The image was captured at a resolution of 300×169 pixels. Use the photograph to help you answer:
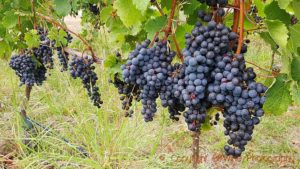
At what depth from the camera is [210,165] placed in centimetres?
354

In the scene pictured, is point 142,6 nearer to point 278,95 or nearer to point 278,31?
point 278,31

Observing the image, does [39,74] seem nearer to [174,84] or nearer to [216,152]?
[216,152]

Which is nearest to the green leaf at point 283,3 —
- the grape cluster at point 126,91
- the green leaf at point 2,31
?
the grape cluster at point 126,91

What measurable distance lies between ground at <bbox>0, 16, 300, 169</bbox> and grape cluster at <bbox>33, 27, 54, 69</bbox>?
0.54 m

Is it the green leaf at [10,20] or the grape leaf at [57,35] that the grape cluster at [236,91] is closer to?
the grape leaf at [57,35]

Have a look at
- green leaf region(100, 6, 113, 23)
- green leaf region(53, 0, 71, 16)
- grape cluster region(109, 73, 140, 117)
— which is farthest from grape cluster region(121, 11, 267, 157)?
green leaf region(53, 0, 71, 16)

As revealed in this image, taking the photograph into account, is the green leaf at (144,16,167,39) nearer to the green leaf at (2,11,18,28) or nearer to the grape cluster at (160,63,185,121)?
the grape cluster at (160,63,185,121)

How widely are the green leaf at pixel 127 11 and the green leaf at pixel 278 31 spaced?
1.40 feet

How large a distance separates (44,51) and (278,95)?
6.18 feet

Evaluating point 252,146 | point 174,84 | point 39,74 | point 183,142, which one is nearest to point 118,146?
point 39,74

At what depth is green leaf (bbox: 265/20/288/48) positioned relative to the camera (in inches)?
43.8

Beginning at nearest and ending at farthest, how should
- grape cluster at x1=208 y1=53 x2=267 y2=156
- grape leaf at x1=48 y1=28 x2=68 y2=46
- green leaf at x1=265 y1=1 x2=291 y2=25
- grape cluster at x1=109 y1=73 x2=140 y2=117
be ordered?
grape cluster at x1=208 y1=53 x2=267 y2=156
green leaf at x1=265 y1=1 x2=291 y2=25
grape cluster at x1=109 y1=73 x2=140 y2=117
grape leaf at x1=48 y1=28 x2=68 y2=46

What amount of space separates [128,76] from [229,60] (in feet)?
1.23

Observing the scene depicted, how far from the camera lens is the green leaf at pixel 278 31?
1.11m
